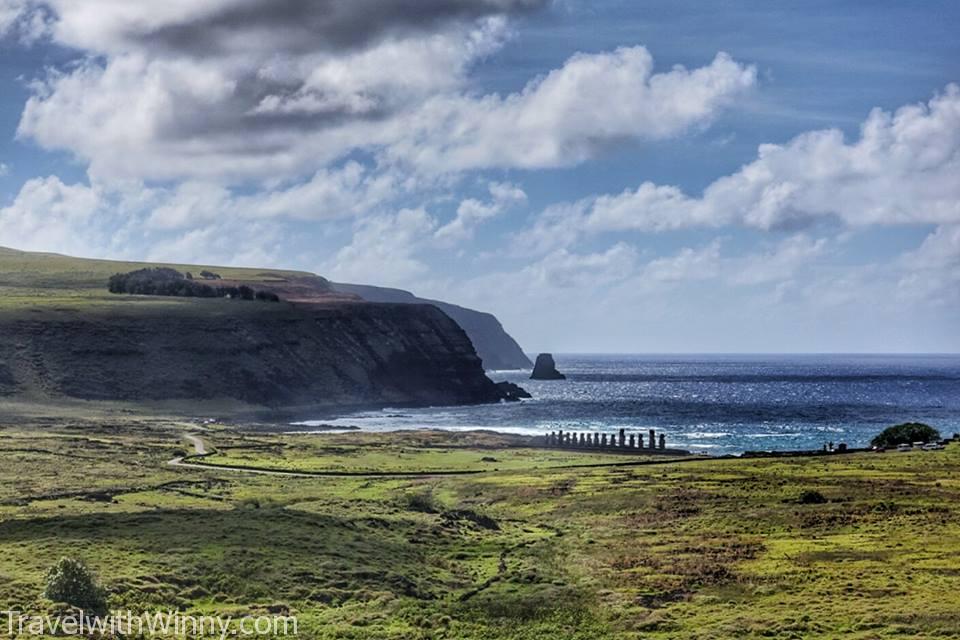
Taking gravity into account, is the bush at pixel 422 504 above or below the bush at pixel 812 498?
below

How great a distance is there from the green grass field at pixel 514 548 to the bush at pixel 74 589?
71 cm

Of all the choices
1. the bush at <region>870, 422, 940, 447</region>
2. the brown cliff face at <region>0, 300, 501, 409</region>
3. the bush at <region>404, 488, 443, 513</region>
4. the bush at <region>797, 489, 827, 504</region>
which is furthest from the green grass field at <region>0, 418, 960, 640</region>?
the brown cliff face at <region>0, 300, 501, 409</region>

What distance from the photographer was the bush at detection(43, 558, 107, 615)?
34188 mm

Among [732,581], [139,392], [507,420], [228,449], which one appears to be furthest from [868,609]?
[139,392]

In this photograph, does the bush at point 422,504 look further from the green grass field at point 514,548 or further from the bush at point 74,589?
the bush at point 74,589

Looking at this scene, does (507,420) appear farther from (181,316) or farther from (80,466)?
(80,466)

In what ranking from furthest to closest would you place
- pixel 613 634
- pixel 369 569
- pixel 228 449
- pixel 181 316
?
pixel 181 316 → pixel 228 449 → pixel 369 569 → pixel 613 634

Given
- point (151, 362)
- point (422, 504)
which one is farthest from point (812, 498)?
point (151, 362)

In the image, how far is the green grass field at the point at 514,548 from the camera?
121 feet

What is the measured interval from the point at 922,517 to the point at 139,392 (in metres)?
140

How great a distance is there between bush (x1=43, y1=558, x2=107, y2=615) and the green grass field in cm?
71

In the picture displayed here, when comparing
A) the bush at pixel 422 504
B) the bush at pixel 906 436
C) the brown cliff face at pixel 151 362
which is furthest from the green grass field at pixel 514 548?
the brown cliff face at pixel 151 362

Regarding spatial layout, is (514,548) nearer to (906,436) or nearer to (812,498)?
(812,498)

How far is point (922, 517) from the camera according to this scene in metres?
54.4
